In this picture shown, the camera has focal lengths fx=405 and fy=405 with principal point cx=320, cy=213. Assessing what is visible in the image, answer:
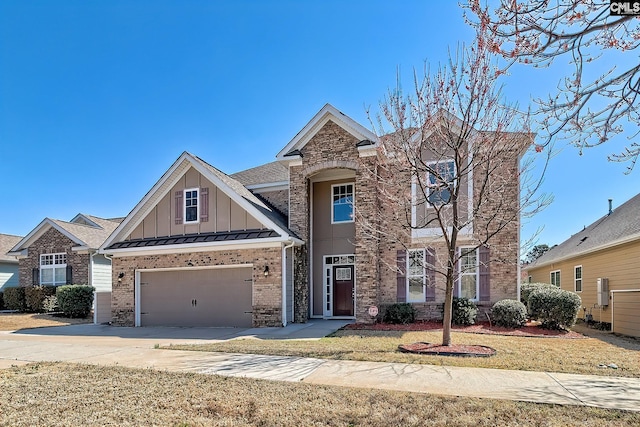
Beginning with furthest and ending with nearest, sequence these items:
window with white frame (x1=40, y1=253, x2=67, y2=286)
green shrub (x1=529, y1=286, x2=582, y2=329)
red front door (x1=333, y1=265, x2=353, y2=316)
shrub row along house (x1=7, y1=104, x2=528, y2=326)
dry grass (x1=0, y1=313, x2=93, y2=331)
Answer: window with white frame (x1=40, y1=253, x2=67, y2=286)
dry grass (x1=0, y1=313, x2=93, y2=331)
red front door (x1=333, y1=265, x2=353, y2=316)
shrub row along house (x1=7, y1=104, x2=528, y2=326)
green shrub (x1=529, y1=286, x2=582, y2=329)

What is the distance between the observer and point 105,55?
1439cm

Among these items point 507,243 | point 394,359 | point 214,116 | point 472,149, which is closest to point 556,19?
point 472,149

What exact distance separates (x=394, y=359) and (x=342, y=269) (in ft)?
28.5

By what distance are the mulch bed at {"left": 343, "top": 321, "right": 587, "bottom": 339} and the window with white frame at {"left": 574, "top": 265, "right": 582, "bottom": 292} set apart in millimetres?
6727

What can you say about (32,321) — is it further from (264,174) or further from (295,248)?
(295,248)

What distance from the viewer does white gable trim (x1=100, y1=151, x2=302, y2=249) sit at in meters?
15.1

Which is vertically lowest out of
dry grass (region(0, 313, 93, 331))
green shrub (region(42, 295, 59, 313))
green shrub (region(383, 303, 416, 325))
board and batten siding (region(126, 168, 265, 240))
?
dry grass (region(0, 313, 93, 331))

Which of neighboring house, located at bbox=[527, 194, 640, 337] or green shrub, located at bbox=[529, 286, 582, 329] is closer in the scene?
green shrub, located at bbox=[529, 286, 582, 329]

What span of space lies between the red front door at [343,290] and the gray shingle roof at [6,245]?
21990 mm

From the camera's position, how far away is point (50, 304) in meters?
20.8

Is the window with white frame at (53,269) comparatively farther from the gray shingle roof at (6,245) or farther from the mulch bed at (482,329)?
the mulch bed at (482,329)

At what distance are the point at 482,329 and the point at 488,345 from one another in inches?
121

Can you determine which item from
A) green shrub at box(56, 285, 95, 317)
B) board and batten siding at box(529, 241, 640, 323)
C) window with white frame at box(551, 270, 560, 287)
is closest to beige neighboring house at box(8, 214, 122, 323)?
green shrub at box(56, 285, 95, 317)

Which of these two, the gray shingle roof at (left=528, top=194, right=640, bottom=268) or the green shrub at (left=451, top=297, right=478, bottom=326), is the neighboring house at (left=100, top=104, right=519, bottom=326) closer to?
the green shrub at (left=451, top=297, right=478, bottom=326)
